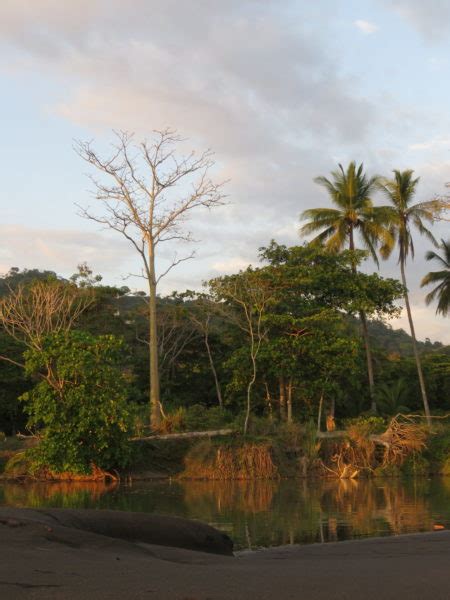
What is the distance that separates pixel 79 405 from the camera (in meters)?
24.4

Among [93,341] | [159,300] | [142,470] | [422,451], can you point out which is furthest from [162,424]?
[159,300]

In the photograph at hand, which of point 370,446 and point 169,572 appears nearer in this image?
point 169,572

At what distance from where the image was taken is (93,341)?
24828mm

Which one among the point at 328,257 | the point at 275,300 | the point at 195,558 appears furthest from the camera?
the point at 328,257

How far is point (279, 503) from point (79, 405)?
8794mm

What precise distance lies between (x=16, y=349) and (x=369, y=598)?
31.6 m

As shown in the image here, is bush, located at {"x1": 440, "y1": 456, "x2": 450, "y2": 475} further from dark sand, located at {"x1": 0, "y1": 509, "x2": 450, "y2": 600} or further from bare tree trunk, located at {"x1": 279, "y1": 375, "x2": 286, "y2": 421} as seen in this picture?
dark sand, located at {"x1": 0, "y1": 509, "x2": 450, "y2": 600}

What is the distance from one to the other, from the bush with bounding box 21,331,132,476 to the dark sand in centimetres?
1584

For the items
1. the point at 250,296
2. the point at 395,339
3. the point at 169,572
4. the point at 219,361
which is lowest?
the point at 169,572

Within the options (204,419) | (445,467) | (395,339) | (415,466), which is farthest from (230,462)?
(395,339)

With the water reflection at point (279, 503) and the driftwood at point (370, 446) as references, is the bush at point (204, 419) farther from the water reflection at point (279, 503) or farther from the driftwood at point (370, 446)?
the driftwood at point (370, 446)

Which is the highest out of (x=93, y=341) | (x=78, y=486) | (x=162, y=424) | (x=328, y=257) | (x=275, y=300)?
(x=328, y=257)

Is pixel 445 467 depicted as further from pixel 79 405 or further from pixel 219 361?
pixel 79 405

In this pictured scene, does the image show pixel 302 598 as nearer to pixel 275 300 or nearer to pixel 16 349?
pixel 275 300
